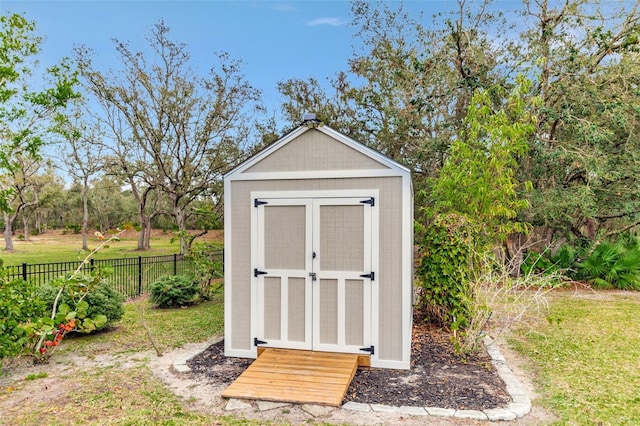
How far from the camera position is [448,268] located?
603 cm

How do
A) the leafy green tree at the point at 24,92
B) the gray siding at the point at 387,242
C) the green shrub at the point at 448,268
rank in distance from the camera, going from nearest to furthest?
the gray siding at the point at 387,242 → the green shrub at the point at 448,268 → the leafy green tree at the point at 24,92

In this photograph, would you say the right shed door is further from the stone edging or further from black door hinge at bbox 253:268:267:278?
the stone edging

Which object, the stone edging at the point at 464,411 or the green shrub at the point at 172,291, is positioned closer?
the stone edging at the point at 464,411

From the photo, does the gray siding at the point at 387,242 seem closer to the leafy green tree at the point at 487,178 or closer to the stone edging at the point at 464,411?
the stone edging at the point at 464,411

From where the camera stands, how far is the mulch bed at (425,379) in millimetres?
3828

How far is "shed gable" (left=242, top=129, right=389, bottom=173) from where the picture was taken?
4.76 m

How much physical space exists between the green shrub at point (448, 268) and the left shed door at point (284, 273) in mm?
2324

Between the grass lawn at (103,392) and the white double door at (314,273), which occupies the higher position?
the white double door at (314,273)

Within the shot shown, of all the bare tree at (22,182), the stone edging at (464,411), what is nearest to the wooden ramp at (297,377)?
the stone edging at (464,411)

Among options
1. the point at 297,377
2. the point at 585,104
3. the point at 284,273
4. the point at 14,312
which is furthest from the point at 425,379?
the point at 585,104

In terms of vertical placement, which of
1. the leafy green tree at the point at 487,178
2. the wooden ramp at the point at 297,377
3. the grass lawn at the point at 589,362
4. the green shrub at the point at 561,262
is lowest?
the grass lawn at the point at 589,362

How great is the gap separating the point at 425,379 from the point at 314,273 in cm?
166

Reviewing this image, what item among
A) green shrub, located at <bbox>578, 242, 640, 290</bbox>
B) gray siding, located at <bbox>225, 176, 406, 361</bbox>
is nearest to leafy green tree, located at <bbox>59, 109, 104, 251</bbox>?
gray siding, located at <bbox>225, 176, 406, 361</bbox>

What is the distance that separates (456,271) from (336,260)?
87.1 inches
